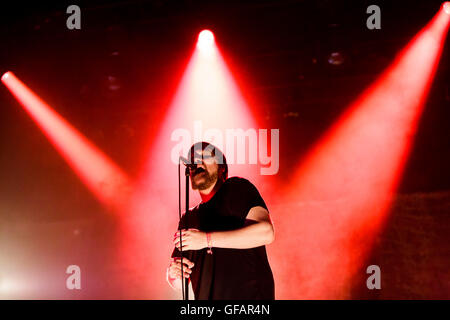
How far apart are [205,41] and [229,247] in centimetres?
414

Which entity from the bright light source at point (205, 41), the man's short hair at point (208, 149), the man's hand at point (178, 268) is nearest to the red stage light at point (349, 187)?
the bright light source at point (205, 41)

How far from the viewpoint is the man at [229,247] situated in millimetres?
2158

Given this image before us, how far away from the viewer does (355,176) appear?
238 inches

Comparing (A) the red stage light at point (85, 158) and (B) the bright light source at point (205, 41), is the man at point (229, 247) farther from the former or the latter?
(A) the red stage light at point (85, 158)

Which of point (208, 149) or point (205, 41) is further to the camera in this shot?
point (205, 41)

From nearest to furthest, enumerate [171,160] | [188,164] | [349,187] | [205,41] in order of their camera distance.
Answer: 1. [188,164]
2. [205,41]
3. [349,187]
4. [171,160]

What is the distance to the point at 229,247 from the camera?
7.13 feet

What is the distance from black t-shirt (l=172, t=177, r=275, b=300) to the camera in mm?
2213

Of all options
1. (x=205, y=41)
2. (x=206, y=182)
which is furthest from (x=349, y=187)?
(x=206, y=182)

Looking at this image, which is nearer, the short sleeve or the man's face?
the short sleeve

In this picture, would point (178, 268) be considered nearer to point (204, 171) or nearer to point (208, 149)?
point (204, 171)

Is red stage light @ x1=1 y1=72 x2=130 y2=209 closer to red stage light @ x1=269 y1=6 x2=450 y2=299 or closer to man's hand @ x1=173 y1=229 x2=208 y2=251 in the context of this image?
red stage light @ x1=269 y1=6 x2=450 y2=299

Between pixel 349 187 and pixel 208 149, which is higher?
pixel 208 149

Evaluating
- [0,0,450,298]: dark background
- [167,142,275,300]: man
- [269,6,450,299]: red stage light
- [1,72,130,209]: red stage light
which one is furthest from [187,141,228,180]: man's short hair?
[1,72,130,209]: red stage light
